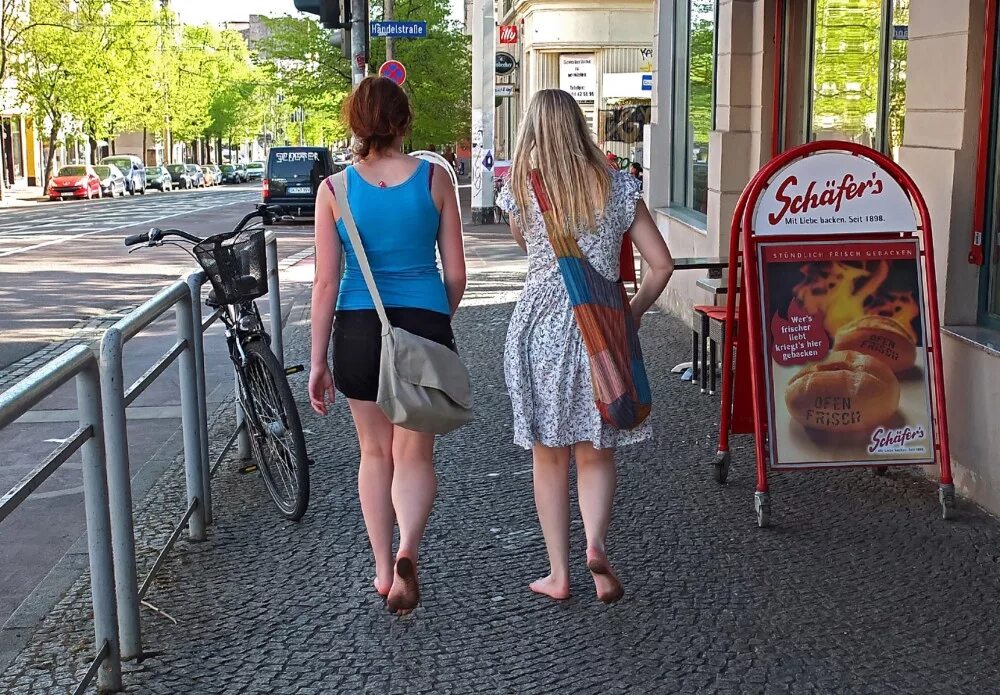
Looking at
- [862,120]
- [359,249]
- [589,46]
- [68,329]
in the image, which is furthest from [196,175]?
[359,249]

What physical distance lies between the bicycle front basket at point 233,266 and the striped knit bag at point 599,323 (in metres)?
1.88

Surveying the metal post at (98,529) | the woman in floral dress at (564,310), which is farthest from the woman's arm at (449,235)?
the metal post at (98,529)

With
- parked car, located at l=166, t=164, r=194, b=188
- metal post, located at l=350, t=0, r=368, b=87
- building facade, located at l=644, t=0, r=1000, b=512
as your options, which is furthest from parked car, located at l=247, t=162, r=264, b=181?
building facade, located at l=644, t=0, r=1000, b=512

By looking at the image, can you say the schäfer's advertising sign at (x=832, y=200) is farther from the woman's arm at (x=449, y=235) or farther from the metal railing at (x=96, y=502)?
the metal railing at (x=96, y=502)

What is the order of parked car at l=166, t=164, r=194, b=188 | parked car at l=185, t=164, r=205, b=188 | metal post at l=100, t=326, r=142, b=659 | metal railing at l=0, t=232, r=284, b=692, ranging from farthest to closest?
parked car at l=185, t=164, r=205, b=188
parked car at l=166, t=164, r=194, b=188
metal post at l=100, t=326, r=142, b=659
metal railing at l=0, t=232, r=284, b=692

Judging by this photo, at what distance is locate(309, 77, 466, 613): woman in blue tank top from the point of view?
4383 millimetres

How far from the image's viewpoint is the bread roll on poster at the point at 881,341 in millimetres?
5801

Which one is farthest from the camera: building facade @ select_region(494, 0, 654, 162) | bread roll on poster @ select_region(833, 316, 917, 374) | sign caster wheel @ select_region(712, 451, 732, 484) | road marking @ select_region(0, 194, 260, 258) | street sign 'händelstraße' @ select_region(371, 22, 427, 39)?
building facade @ select_region(494, 0, 654, 162)

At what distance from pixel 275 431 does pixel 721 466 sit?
2124mm

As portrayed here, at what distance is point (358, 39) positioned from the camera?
1428 cm

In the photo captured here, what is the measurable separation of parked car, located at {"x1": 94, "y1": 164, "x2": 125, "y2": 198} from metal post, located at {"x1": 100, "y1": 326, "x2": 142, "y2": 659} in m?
53.3

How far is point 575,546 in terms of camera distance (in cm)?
539

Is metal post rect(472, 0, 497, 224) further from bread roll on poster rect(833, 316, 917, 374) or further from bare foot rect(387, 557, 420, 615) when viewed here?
bare foot rect(387, 557, 420, 615)

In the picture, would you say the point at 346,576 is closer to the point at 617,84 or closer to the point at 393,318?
the point at 393,318
